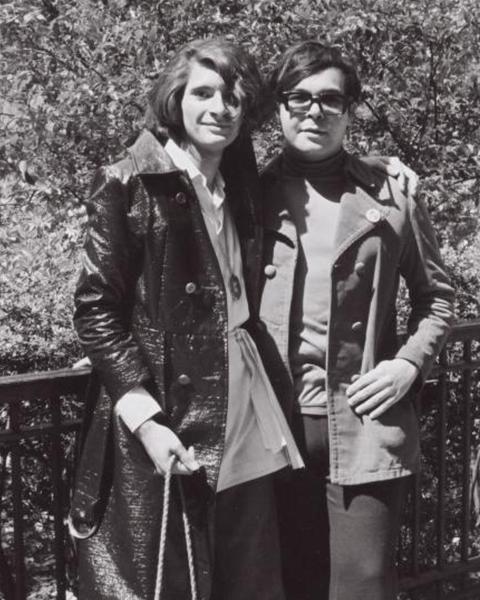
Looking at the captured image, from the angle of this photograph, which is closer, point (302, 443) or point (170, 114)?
point (170, 114)

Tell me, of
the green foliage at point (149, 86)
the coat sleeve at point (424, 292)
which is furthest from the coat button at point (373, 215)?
the green foliage at point (149, 86)

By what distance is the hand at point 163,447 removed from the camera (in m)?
2.39

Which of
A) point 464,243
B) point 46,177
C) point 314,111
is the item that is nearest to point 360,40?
point 464,243

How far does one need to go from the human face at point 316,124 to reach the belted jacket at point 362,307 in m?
0.12

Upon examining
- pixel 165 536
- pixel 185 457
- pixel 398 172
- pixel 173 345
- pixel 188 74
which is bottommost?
pixel 165 536

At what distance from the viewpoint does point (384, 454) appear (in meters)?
2.75

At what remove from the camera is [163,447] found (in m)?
2.39

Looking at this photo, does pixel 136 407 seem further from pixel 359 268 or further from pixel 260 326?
pixel 359 268

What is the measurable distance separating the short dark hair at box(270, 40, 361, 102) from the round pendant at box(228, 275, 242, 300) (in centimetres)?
59

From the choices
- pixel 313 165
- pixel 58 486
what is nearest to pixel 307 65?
pixel 313 165

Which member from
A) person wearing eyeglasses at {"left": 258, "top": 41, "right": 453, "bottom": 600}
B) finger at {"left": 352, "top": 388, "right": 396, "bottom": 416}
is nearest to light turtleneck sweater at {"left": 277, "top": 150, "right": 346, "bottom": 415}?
person wearing eyeglasses at {"left": 258, "top": 41, "right": 453, "bottom": 600}

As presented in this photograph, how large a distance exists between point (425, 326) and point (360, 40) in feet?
Answer: 9.42

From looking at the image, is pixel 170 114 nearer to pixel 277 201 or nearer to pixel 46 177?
pixel 277 201

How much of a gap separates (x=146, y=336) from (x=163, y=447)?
290mm
